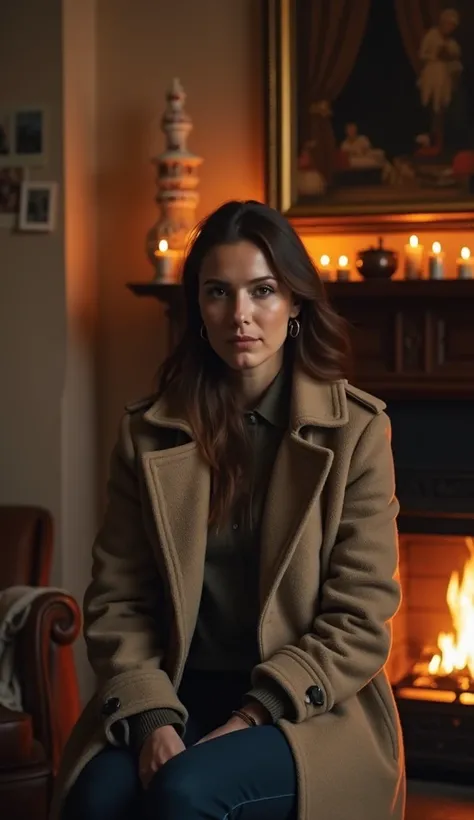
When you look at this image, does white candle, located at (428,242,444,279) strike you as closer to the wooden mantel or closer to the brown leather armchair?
the wooden mantel

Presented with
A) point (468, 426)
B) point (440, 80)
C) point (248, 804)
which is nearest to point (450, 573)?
point (468, 426)

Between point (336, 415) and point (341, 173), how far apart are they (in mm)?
1584

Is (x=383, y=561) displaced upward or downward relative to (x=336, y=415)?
downward

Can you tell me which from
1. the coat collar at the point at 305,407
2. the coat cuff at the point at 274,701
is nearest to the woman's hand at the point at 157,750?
the coat cuff at the point at 274,701

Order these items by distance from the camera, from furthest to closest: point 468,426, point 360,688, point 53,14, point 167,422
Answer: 1. point 53,14
2. point 468,426
3. point 167,422
4. point 360,688

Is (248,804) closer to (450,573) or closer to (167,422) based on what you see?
(167,422)

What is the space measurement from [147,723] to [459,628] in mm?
1776

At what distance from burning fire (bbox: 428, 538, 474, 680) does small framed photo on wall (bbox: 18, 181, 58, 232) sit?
1.50 metres

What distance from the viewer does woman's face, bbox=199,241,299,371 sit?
190 centimetres

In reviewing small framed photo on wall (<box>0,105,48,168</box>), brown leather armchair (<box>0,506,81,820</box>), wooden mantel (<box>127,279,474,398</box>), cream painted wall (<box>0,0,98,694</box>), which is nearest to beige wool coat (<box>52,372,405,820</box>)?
brown leather armchair (<box>0,506,81,820</box>)

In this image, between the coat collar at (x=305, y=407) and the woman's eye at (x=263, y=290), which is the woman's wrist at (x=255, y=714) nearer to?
the coat collar at (x=305, y=407)

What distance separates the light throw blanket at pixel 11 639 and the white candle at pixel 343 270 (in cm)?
113

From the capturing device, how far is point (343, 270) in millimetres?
3203

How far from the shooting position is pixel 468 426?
126 inches
